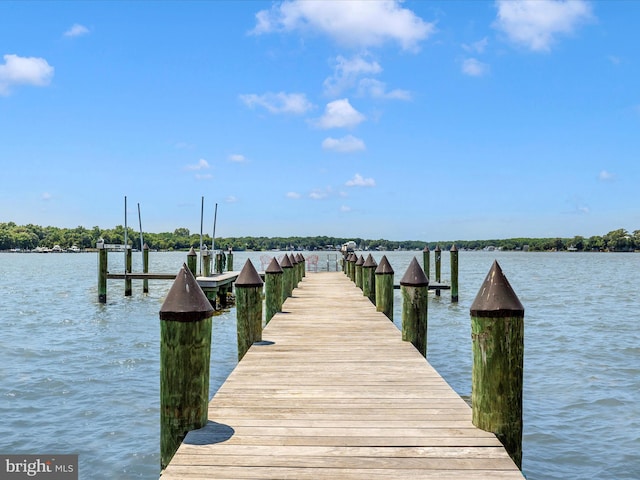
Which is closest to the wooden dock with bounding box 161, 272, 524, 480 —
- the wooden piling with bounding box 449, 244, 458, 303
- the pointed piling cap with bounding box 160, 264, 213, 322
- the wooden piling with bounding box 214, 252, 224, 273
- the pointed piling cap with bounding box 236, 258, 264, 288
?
the pointed piling cap with bounding box 160, 264, 213, 322

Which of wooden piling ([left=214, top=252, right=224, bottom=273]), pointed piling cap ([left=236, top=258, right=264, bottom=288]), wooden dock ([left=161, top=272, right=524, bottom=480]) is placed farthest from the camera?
wooden piling ([left=214, top=252, right=224, bottom=273])

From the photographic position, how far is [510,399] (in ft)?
15.2

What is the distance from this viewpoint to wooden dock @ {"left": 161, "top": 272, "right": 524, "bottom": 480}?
3938 mm

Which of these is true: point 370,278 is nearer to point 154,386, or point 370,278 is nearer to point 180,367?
point 154,386

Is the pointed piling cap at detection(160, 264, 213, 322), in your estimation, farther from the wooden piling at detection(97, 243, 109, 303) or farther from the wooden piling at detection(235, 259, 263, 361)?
the wooden piling at detection(97, 243, 109, 303)

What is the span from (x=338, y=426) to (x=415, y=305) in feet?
13.7

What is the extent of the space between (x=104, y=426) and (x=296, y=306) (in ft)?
19.9

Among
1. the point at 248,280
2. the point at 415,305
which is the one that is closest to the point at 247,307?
the point at 248,280

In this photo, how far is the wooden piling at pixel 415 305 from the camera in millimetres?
8664

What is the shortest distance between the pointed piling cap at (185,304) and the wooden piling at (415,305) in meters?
4.56

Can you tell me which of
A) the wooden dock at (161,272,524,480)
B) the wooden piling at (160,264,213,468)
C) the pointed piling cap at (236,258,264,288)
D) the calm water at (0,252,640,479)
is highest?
the pointed piling cap at (236,258,264,288)

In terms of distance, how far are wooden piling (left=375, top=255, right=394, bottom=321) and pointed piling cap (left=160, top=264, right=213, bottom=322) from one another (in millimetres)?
7852

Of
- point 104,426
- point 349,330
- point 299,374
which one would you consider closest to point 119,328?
point 104,426

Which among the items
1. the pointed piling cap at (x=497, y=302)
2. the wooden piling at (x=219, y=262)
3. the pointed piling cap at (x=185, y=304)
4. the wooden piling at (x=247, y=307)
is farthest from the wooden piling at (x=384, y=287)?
the wooden piling at (x=219, y=262)
